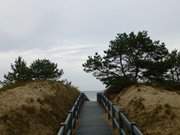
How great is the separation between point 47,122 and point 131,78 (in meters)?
15.9

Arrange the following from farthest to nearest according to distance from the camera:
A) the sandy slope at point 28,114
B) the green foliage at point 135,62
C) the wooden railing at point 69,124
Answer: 1. the green foliage at point 135,62
2. the sandy slope at point 28,114
3. the wooden railing at point 69,124

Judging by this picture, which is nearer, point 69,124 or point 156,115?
point 69,124

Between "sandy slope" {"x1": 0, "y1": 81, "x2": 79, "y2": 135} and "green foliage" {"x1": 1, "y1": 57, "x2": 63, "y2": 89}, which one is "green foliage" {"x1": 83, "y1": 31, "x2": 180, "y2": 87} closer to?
"sandy slope" {"x1": 0, "y1": 81, "x2": 79, "y2": 135}

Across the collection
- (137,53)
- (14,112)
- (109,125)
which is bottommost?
(109,125)

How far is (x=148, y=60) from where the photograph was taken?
93.2 feet

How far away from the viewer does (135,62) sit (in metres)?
28.2

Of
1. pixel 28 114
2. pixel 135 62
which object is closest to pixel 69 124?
pixel 28 114

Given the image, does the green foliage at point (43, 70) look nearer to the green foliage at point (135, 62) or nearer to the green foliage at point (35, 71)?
the green foliage at point (35, 71)

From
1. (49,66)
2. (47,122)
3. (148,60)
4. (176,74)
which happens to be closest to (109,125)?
(47,122)

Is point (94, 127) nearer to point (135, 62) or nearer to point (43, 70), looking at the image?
point (135, 62)

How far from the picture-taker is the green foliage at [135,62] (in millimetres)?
28359

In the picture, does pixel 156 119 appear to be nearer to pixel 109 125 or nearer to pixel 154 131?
pixel 154 131

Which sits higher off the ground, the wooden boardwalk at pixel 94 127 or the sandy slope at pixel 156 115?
the sandy slope at pixel 156 115

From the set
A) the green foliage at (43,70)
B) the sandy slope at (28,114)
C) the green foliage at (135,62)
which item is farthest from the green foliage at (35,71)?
the sandy slope at (28,114)
